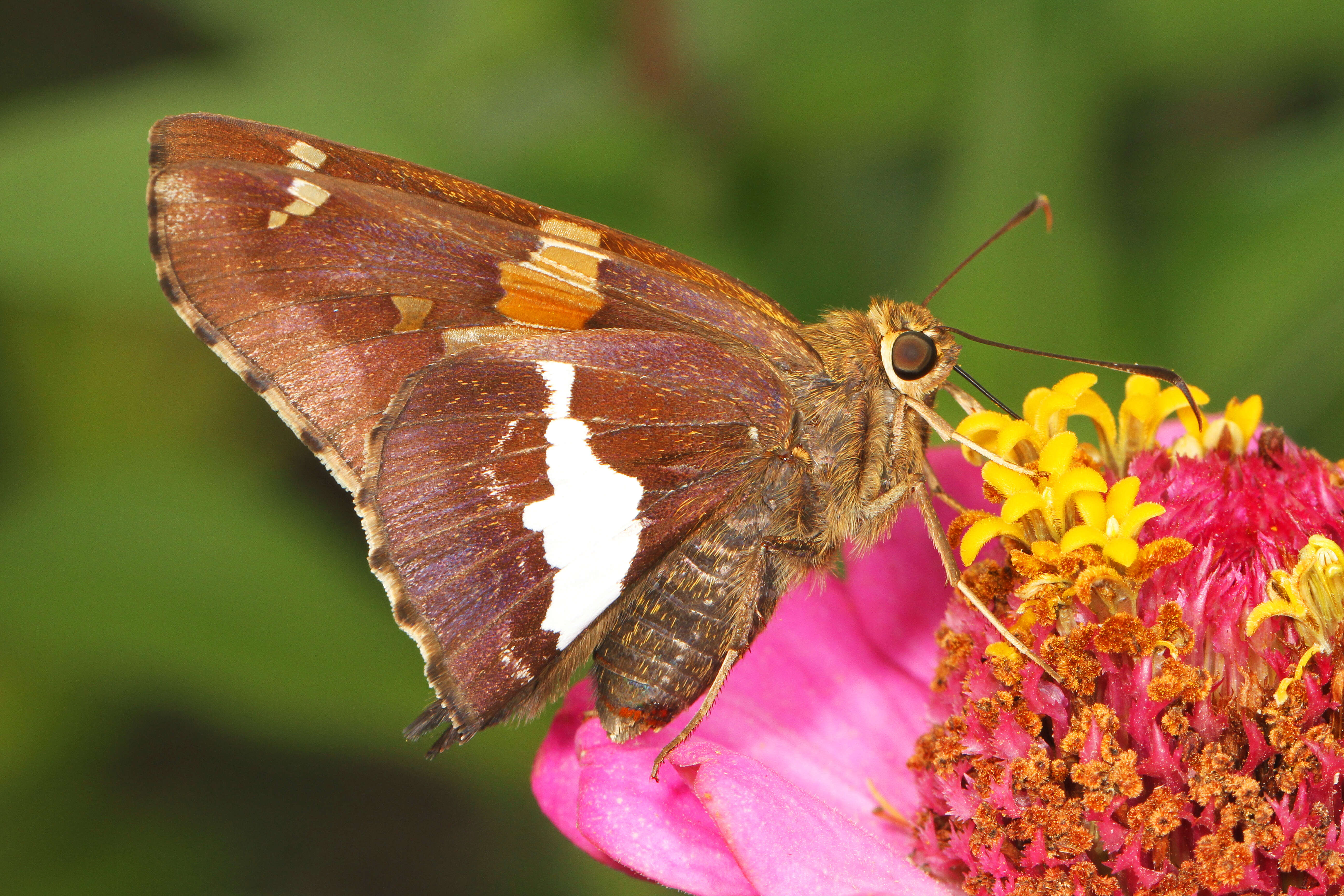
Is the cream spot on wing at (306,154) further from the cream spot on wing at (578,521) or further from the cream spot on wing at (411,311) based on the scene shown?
the cream spot on wing at (578,521)

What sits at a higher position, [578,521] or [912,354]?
[912,354]

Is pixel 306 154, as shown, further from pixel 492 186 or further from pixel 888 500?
pixel 492 186

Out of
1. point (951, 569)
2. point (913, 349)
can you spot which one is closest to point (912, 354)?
point (913, 349)

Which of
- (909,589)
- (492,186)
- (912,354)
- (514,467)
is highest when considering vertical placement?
(492,186)

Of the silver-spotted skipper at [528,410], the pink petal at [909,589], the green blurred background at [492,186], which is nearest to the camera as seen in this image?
the silver-spotted skipper at [528,410]

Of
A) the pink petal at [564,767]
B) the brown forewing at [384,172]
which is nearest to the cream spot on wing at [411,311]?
the brown forewing at [384,172]

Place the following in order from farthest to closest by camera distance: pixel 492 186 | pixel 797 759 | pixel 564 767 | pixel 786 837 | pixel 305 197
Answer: pixel 492 186 → pixel 797 759 → pixel 564 767 → pixel 305 197 → pixel 786 837

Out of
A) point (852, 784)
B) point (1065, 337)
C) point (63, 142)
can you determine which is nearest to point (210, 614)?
point (63, 142)
